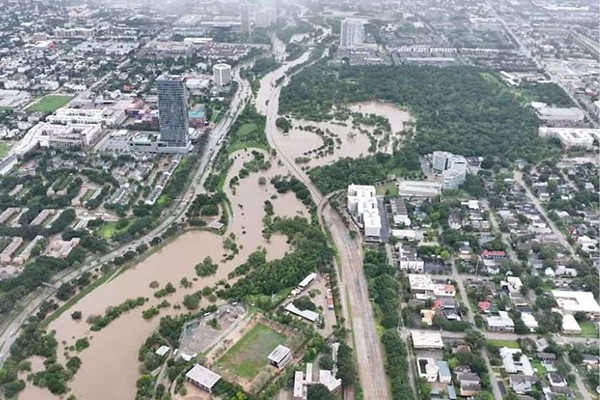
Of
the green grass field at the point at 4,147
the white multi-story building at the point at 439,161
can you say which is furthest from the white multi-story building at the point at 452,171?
the green grass field at the point at 4,147

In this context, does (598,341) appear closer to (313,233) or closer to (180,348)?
(313,233)

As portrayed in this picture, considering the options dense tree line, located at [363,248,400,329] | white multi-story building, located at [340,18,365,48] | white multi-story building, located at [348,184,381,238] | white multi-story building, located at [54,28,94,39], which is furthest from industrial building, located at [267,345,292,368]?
white multi-story building, located at [54,28,94,39]

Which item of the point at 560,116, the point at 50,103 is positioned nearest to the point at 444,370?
the point at 560,116

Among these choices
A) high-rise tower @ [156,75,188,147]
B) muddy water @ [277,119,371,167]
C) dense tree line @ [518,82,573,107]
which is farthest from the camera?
dense tree line @ [518,82,573,107]

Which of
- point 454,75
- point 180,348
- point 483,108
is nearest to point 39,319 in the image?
point 180,348

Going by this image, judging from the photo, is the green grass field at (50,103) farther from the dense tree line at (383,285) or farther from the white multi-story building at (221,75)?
the dense tree line at (383,285)

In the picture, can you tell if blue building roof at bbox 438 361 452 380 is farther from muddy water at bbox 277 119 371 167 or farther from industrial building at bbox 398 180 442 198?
muddy water at bbox 277 119 371 167
